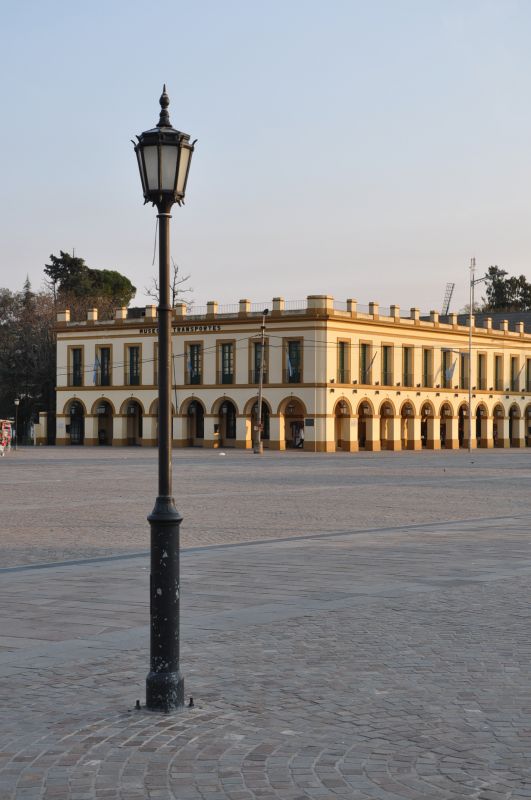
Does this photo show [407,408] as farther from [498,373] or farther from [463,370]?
[498,373]

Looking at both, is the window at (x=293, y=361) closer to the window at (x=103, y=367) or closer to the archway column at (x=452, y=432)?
the window at (x=103, y=367)

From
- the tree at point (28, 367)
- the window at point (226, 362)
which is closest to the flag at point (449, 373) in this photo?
the window at point (226, 362)

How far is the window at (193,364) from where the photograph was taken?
264ft

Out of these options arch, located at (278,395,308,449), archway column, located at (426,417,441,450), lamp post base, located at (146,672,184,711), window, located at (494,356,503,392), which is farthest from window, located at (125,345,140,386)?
lamp post base, located at (146,672,184,711)

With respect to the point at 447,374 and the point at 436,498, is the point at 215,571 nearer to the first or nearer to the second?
the point at 436,498

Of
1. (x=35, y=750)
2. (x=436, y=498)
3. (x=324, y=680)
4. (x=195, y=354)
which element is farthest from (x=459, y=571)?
(x=195, y=354)

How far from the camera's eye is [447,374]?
85312 millimetres

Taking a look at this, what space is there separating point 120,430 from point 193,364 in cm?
774

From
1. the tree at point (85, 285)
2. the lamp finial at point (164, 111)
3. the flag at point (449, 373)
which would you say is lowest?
the lamp finial at point (164, 111)

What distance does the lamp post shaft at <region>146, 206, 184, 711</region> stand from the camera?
663 cm

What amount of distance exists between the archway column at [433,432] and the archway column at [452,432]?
55.5 inches

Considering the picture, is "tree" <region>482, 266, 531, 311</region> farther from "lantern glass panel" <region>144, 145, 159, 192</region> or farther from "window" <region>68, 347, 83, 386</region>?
"lantern glass panel" <region>144, 145, 159, 192</region>

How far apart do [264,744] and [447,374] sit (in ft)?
265

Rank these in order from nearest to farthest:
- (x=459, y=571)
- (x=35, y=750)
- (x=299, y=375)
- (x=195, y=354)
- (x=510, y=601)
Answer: (x=35, y=750), (x=510, y=601), (x=459, y=571), (x=299, y=375), (x=195, y=354)
